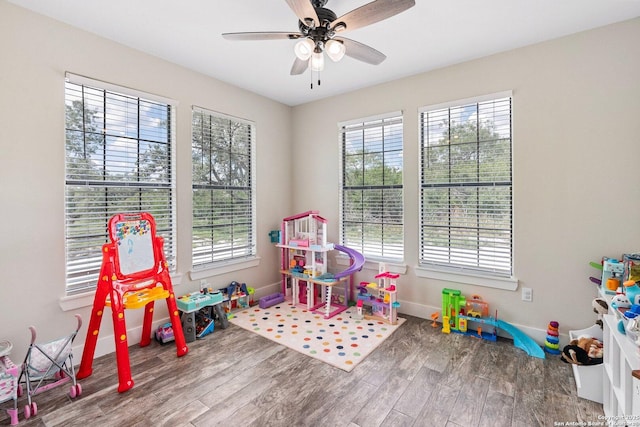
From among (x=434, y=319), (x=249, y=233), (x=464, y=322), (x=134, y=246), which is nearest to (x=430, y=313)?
(x=434, y=319)

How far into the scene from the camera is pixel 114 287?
219cm

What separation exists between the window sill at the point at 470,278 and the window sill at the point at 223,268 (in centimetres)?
206

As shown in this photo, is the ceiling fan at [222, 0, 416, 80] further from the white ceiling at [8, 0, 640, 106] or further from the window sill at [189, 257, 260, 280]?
the window sill at [189, 257, 260, 280]

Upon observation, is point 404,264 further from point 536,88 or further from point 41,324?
point 41,324

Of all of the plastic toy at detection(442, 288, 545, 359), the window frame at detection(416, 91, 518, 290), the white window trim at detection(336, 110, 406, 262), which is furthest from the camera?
the white window trim at detection(336, 110, 406, 262)

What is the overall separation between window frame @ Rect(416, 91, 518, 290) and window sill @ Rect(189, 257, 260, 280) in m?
2.07

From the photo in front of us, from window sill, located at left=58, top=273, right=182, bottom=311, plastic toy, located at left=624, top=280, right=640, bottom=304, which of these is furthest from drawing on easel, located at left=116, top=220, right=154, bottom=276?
plastic toy, located at left=624, top=280, right=640, bottom=304

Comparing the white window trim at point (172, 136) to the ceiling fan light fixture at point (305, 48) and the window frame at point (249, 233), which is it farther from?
the ceiling fan light fixture at point (305, 48)

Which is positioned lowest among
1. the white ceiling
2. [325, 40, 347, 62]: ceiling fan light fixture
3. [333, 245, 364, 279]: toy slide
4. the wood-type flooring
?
the wood-type flooring

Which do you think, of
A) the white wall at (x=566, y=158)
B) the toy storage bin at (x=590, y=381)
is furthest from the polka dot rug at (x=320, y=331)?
the toy storage bin at (x=590, y=381)

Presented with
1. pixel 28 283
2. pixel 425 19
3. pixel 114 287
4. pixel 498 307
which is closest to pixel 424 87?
pixel 425 19

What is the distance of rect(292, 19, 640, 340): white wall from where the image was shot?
2.38 metres

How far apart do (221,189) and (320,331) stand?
6.47 ft

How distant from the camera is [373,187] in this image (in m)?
3.74
